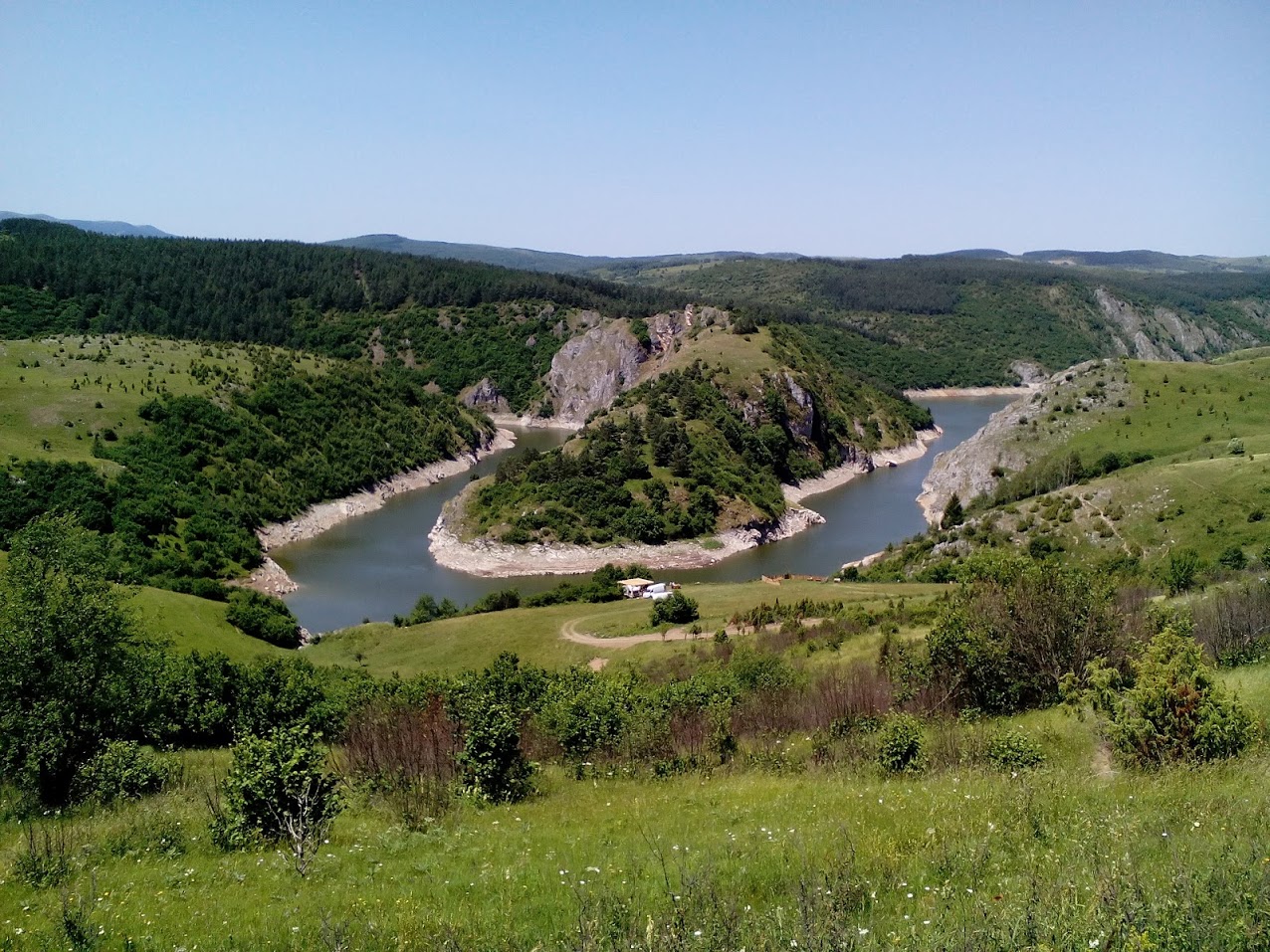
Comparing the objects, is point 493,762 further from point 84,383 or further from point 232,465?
point 84,383

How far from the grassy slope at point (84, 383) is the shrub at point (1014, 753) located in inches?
2636

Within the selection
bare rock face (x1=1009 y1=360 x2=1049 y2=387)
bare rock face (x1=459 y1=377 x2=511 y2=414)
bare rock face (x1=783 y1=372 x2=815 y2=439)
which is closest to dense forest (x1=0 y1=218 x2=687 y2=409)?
bare rock face (x1=459 y1=377 x2=511 y2=414)

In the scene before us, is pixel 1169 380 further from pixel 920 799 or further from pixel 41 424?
pixel 41 424

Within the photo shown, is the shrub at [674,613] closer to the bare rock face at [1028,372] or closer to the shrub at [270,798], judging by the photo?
the shrub at [270,798]

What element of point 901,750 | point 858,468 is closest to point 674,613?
point 901,750

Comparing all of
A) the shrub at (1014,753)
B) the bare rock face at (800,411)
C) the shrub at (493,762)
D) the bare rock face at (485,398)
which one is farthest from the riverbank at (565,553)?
the bare rock face at (485,398)

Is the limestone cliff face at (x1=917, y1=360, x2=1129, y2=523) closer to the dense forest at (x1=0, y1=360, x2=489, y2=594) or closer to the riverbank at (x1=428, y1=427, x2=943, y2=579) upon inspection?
the riverbank at (x1=428, y1=427, x2=943, y2=579)

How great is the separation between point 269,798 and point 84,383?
3179 inches

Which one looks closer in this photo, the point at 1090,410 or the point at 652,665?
the point at 652,665

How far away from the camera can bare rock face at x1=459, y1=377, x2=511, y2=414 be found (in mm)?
144750

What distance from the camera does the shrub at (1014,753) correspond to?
13.4m

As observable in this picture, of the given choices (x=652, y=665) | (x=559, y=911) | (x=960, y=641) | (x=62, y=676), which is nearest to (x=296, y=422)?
(x=652, y=665)

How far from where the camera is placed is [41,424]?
67250 millimetres

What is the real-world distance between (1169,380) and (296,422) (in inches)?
3534
